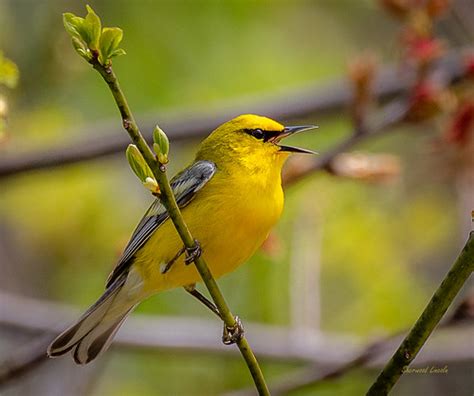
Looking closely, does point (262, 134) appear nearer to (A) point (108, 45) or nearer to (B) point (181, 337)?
(B) point (181, 337)

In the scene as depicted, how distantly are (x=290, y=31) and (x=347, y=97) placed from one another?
2878 mm

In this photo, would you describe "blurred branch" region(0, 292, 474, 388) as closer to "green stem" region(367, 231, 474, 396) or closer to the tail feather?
the tail feather

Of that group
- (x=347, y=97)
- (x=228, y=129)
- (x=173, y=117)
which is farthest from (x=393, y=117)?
(x=173, y=117)

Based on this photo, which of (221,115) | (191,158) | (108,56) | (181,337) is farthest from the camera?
(191,158)

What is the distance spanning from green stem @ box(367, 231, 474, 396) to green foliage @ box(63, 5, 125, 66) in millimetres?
837

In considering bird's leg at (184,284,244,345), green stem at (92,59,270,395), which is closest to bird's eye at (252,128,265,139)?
bird's leg at (184,284,244,345)

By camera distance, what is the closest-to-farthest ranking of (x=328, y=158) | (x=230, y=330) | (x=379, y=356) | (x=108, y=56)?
(x=108, y=56) → (x=230, y=330) → (x=328, y=158) → (x=379, y=356)

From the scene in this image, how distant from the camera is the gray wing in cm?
333

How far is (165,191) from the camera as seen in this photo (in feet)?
6.56

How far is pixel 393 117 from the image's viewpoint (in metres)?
3.91

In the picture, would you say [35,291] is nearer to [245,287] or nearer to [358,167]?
[245,287]

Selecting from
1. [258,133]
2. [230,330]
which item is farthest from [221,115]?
[230,330]

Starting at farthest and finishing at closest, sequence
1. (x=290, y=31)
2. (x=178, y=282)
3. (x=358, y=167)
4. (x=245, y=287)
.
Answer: (x=290, y=31) < (x=245, y=287) < (x=358, y=167) < (x=178, y=282)

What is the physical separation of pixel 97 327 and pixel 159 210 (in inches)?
22.2
